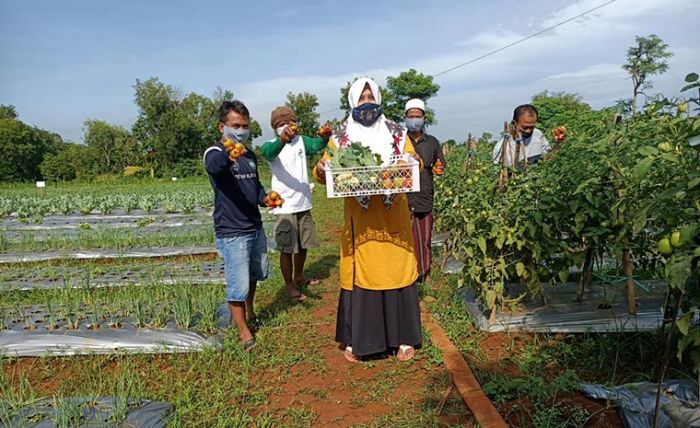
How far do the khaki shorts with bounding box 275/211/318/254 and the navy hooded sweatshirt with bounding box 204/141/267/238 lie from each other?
949 mm

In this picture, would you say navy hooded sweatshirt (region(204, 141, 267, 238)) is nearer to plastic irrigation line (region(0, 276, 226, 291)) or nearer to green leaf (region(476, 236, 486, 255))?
green leaf (region(476, 236, 486, 255))

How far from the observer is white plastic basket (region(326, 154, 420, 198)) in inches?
106

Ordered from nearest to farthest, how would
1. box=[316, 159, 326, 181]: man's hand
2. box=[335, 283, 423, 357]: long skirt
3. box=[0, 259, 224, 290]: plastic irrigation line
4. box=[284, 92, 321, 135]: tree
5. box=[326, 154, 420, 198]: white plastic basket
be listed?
box=[326, 154, 420, 198]: white plastic basket, box=[316, 159, 326, 181]: man's hand, box=[335, 283, 423, 357]: long skirt, box=[0, 259, 224, 290]: plastic irrigation line, box=[284, 92, 321, 135]: tree

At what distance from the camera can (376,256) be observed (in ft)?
10.3

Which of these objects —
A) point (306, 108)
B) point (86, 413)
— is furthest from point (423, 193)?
point (306, 108)

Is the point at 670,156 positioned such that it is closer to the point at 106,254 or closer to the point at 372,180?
the point at 372,180

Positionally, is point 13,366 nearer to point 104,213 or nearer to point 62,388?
point 62,388

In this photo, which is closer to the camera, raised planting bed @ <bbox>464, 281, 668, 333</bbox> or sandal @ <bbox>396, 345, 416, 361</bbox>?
raised planting bed @ <bbox>464, 281, 668, 333</bbox>

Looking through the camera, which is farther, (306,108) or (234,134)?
(306,108)

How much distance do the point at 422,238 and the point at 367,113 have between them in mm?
2152

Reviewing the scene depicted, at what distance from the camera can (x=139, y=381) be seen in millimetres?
2977

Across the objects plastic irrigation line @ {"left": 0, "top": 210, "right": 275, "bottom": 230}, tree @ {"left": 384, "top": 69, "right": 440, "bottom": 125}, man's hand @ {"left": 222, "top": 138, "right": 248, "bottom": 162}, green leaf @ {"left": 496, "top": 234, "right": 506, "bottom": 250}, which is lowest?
plastic irrigation line @ {"left": 0, "top": 210, "right": 275, "bottom": 230}

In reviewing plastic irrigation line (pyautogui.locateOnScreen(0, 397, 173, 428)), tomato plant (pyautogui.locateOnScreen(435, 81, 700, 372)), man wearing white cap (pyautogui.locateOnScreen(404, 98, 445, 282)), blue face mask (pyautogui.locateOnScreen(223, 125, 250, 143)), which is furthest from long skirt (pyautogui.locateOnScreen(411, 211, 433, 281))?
plastic irrigation line (pyautogui.locateOnScreen(0, 397, 173, 428))

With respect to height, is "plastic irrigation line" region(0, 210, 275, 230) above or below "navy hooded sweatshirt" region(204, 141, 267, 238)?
below
